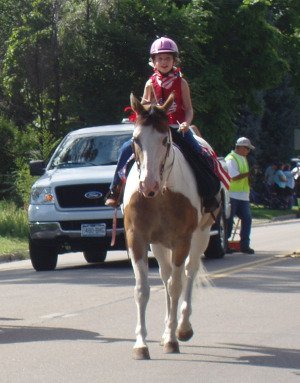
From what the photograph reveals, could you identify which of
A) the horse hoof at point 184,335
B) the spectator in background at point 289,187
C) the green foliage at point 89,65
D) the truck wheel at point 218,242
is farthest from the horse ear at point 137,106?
the spectator in background at point 289,187

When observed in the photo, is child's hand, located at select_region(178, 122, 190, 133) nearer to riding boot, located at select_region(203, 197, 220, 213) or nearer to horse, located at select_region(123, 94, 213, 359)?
horse, located at select_region(123, 94, 213, 359)

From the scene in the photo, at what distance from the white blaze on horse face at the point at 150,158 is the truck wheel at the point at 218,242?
33.0ft

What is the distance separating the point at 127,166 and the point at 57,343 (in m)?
1.71

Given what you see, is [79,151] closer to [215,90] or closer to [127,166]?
[127,166]

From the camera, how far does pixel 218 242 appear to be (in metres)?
19.3

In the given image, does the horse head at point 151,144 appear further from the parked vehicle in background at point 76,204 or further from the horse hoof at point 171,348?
the parked vehicle in background at point 76,204

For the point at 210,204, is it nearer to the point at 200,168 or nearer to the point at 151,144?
the point at 200,168

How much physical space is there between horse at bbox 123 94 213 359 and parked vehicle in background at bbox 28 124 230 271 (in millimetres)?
7320

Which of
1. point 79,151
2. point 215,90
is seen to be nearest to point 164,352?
point 79,151

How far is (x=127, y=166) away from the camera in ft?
33.8

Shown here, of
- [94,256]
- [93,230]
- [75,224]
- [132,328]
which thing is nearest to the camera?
[132,328]

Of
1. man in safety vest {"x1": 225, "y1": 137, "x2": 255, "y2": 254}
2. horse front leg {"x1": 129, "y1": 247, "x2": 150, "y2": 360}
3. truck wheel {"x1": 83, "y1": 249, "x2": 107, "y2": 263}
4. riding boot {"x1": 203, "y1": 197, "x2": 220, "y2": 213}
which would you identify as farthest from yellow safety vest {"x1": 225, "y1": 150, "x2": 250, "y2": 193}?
horse front leg {"x1": 129, "y1": 247, "x2": 150, "y2": 360}

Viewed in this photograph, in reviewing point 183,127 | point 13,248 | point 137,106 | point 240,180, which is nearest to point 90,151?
point 240,180

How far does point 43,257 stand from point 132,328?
23.9 feet
